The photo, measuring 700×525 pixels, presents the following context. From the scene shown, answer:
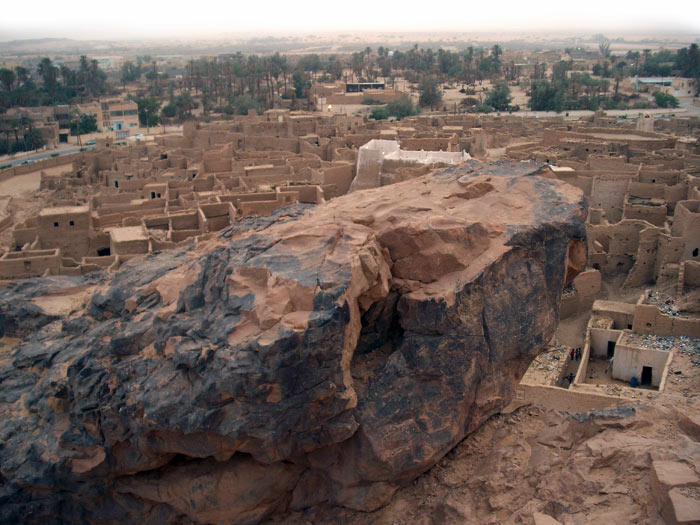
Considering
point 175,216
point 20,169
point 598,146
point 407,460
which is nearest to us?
point 407,460

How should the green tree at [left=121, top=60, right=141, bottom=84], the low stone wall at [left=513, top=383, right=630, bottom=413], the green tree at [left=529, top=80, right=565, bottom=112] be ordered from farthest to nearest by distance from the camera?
the green tree at [left=121, top=60, right=141, bottom=84], the green tree at [left=529, top=80, right=565, bottom=112], the low stone wall at [left=513, top=383, right=630, bottom=413]

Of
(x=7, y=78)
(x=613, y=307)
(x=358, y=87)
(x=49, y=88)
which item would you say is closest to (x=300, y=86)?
(x=358, y=87)

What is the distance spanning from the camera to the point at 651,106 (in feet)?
176

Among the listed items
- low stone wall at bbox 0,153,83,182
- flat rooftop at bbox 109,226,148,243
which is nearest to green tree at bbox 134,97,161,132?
low stone wall at bbox 0,153,83,182

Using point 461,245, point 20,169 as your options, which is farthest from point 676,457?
point 20,169

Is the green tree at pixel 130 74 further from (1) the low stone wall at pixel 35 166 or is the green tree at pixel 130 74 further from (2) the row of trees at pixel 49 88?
(1) the low stone wall at pixel 35 166

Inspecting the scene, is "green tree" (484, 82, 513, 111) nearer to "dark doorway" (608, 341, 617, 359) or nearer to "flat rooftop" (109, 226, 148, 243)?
"flat rooftop" (109, 226, 148, 243)

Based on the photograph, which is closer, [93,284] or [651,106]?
[93,284]

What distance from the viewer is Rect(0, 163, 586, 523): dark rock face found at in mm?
7824

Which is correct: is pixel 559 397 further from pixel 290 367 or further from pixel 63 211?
pixel 63 211

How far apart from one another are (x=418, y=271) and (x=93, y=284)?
7.59m

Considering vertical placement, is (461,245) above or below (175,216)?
above

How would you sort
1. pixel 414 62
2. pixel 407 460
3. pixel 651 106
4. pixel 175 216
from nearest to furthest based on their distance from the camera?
pixel 407 460 < pixel 175 216 < pixel 651 106 < pixel 414 62

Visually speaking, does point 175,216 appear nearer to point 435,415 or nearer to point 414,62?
point 435,415
